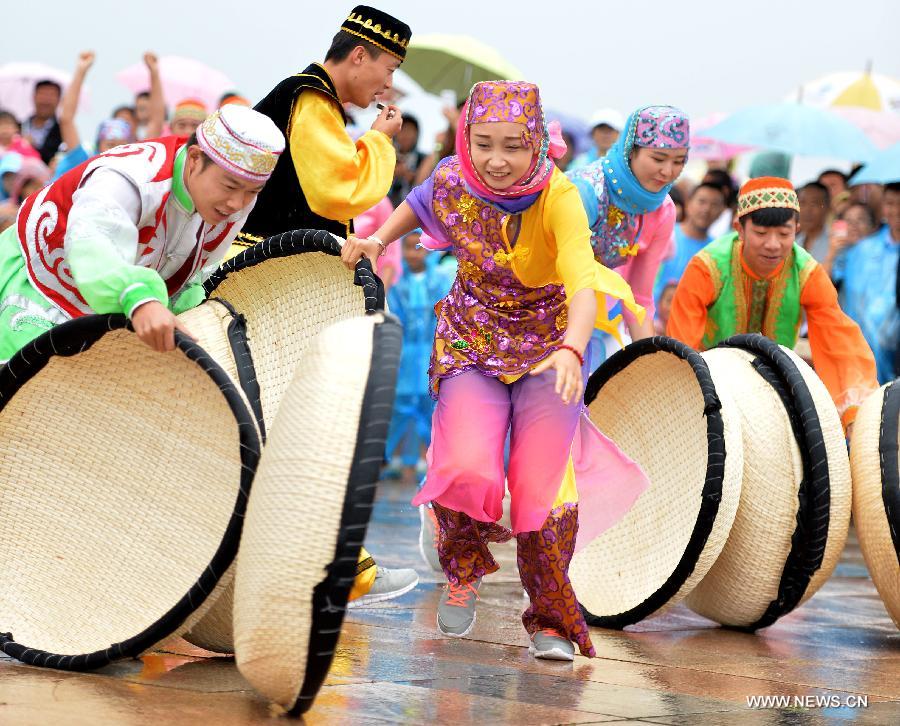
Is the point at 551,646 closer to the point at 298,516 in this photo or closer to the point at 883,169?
the point at 298,516

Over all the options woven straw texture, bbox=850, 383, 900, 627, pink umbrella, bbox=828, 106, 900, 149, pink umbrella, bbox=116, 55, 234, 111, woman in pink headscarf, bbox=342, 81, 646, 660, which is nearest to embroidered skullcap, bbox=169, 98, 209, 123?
pink umbrella, bbox=116, 55, 234, 111

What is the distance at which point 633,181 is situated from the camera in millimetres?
4984

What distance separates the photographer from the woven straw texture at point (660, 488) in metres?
4.14

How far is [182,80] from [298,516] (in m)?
9.20

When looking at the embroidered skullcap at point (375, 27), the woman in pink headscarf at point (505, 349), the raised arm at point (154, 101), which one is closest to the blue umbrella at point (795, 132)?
the raised arm at point (154, 101)

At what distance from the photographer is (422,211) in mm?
4039

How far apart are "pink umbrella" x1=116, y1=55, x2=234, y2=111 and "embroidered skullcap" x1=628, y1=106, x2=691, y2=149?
6559 millimetres

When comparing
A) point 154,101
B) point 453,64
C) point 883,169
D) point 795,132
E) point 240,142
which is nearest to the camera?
point 240,142

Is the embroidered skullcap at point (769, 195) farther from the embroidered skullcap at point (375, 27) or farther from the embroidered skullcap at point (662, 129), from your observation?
the embroidered skullcap at point (375, 27)

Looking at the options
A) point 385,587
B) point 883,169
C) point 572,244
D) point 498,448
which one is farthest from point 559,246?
point 883,169

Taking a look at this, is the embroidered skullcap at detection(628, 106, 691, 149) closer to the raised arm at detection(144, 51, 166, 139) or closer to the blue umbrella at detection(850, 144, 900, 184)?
the raised arm at detection(144, 51, 166, 139)

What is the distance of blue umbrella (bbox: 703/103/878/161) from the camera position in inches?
396

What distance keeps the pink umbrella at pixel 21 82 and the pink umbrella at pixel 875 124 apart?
→ 6789 mm

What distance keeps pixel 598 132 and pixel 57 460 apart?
6516mm
